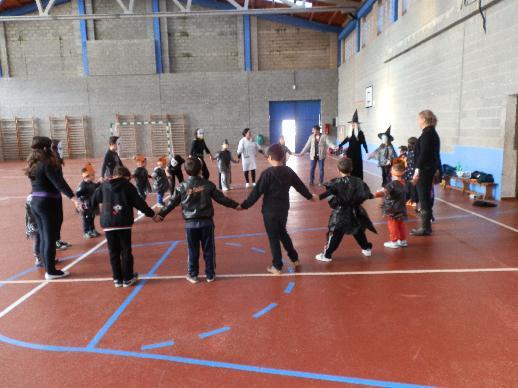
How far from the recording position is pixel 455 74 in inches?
381

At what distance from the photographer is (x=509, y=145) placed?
7988 millimetres

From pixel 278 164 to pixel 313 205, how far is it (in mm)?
4201

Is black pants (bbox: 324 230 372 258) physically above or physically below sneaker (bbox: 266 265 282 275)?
above

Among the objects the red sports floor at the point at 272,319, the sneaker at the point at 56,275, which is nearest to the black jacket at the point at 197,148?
the red sports floor at the point at 272,319

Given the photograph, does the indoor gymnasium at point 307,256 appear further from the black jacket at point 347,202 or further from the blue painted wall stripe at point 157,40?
the blue painted wall stripe at point 157,40

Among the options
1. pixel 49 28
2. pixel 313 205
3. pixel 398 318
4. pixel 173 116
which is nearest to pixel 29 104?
pixel 49 28

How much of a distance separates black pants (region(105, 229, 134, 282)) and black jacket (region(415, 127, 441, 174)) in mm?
4112

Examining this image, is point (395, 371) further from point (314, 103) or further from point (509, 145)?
point (314, 103)

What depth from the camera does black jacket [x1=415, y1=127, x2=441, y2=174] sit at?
573 centimetres

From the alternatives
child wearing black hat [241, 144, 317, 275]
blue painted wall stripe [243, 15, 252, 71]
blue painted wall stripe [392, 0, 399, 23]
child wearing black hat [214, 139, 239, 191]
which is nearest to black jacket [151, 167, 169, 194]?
child wearing black hat [214, 139, 239, 191]

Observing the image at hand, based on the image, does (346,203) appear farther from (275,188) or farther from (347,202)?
(275,188)

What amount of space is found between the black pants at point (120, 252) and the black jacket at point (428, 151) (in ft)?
13.5

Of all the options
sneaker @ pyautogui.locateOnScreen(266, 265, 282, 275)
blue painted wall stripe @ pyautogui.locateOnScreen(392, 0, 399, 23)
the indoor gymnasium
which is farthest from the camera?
blue painted wall stripe @ pyautogui.locateOnScreen(392, 0, 399, 23)

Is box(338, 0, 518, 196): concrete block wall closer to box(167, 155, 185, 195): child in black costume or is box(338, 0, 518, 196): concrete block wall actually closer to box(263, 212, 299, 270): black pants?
box(263, 212, 299, 270): black pants
